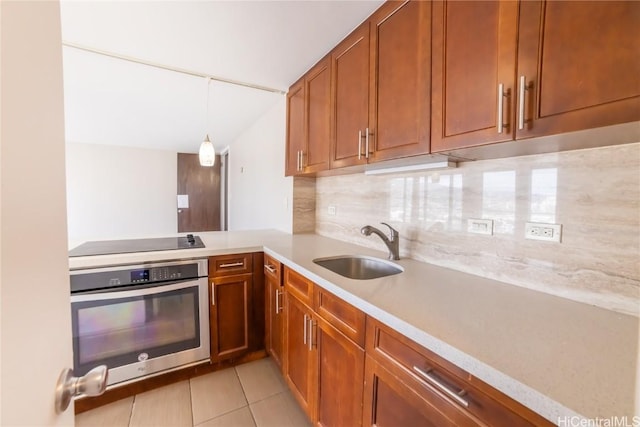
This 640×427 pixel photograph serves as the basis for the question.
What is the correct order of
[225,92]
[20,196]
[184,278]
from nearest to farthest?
[20,196] < [184,278] < [225,92]

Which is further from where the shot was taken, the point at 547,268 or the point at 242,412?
the point at 242,412

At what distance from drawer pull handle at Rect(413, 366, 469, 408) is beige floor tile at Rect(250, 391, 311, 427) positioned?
1.10m

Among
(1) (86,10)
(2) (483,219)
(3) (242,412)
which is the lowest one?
(3) (242,412)

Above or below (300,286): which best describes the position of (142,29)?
above

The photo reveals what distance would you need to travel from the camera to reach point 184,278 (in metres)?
1.74

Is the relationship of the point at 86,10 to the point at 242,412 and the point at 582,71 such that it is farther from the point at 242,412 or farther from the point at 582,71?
the point at 242,412

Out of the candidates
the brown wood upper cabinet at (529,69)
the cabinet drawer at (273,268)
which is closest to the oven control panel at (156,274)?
the cabinet drawer at (273,268)

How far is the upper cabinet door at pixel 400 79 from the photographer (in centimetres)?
113

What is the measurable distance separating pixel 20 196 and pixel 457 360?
0.89 m

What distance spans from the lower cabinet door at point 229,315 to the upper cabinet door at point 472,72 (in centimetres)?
157

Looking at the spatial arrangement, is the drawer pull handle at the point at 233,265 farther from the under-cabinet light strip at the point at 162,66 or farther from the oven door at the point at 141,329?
the under-cabinet light strip at the point at 162,66

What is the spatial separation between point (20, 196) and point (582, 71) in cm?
124

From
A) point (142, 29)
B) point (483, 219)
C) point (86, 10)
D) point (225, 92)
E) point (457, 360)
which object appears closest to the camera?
point (457, 360)

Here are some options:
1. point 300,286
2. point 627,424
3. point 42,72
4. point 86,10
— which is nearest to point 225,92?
point 86,10
